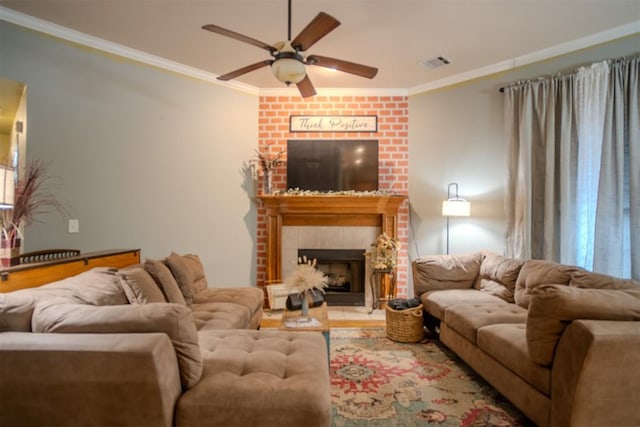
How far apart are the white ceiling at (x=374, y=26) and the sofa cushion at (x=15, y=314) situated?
2440mm

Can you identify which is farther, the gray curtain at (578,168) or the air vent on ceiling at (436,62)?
the air vent on ceiling at (436,62)

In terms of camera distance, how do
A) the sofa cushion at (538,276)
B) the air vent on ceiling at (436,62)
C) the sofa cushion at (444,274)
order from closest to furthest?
the sofa cushion at (538,276)
the sofa cushion at (444,274)
the air vent on ceiling at (436,62)

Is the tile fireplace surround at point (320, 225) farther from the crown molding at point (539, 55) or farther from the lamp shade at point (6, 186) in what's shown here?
the lamp shade at point (6, 186)

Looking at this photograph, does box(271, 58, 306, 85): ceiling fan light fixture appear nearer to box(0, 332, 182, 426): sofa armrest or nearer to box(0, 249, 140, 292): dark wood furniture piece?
box(0, 332, 182, 426): sofa armrest

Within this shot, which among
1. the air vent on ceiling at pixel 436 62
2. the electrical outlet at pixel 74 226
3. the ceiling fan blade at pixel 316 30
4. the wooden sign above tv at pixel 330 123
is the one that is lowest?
the electrical outlet at pixel 74 226

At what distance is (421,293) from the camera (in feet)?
11.4

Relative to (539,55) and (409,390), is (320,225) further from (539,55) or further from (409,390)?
(539,55)

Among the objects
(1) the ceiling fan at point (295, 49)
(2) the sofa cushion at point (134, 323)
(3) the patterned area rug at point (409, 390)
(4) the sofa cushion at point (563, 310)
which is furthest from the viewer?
(1) the ceiling fan at point (295, 49)

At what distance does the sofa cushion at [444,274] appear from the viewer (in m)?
3.45

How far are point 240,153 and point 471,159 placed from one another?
2.99 meters

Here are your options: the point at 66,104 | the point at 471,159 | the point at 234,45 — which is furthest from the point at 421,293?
the point at 66,104

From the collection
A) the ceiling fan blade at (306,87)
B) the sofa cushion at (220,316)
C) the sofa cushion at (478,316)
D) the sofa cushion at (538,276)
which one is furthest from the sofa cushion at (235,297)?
the sofa cushion at (538,276)

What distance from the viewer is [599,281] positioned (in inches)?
83.5

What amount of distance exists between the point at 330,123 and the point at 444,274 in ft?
8.04
